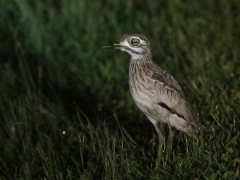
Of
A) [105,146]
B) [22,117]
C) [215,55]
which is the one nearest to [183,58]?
[215,55]

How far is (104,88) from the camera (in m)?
9.09

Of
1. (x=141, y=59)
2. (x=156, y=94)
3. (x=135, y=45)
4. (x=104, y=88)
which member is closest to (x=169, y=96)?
(x=156, y=94)

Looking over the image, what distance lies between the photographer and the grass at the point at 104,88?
6.19 meters

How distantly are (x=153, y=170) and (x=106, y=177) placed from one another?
1.29 ft

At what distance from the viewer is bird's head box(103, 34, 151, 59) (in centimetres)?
657

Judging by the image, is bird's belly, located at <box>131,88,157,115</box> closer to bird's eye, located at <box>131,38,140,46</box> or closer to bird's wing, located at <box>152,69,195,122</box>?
bird's wing, located at <box>152,69,195,122</box>

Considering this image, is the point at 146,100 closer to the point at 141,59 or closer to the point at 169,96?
the point at 169,96

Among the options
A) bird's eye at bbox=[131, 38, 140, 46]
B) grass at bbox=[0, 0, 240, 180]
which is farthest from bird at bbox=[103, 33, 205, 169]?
grass at bbox=[0, 0, 240, 180]

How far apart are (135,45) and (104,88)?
255cm

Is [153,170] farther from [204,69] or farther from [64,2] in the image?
[64,2]

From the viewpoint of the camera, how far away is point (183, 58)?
372 inches

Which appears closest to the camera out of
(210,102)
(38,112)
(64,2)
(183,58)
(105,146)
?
(105,146)

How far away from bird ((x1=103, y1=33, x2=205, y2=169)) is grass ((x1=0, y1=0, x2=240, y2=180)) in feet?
0.63

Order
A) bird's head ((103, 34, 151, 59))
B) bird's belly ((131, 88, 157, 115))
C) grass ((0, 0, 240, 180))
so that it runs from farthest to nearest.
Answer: bird's head ((103, 34, 151, 59)), bird's belly ((131, 88, 157, 115)), grass ((0, 0, 240, 180))
